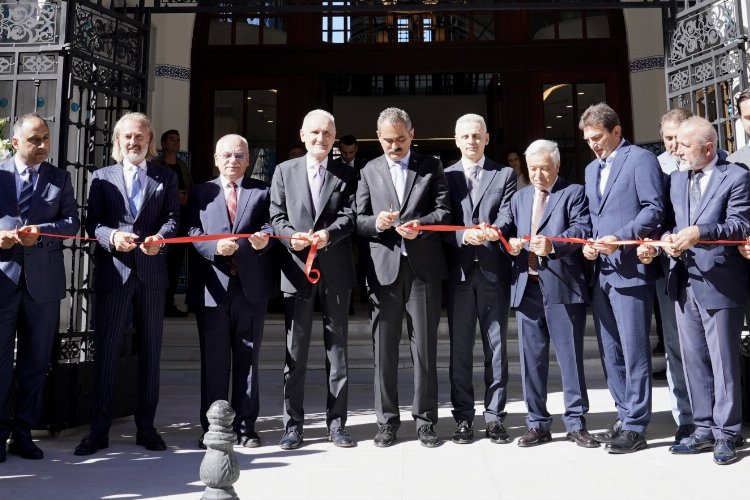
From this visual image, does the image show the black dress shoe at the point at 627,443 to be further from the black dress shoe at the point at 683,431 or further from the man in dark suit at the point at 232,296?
the man in dark suit at the point at 232,296

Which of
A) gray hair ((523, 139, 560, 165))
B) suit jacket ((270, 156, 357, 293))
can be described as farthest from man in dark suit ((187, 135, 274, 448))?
gray hair ((523, 139, 560, 165))

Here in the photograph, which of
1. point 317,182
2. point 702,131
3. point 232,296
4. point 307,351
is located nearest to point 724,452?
point 702,131

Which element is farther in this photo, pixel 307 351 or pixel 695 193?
pixel 307 351

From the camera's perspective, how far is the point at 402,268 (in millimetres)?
4332

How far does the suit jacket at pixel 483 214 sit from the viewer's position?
4359mm

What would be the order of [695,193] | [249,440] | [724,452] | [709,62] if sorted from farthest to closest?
1. [709,62]
2. [249,440]
3. [695,193]
4. [724,452]

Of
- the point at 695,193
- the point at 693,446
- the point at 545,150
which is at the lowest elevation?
the point at 693,446

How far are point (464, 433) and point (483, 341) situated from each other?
0.56 m

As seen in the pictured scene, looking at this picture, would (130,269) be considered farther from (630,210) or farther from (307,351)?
(630,210)

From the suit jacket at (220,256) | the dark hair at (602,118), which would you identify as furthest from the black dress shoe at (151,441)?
the dark hair at (602,118)

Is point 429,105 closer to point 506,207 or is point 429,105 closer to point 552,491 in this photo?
point 506,207

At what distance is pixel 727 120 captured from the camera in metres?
5.18

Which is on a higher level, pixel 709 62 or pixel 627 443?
pixel 709 62

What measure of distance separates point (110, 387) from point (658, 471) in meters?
3.13
